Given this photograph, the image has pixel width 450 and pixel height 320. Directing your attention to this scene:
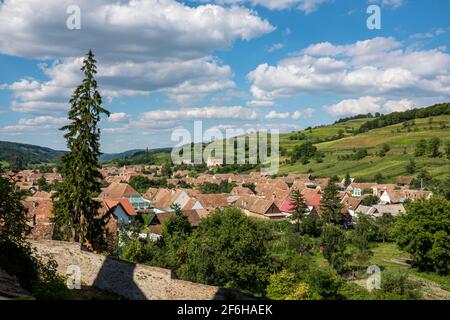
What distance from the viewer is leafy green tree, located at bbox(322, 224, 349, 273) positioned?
36656 millimetres

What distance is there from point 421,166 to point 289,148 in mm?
55861

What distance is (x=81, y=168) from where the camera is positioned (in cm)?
2494

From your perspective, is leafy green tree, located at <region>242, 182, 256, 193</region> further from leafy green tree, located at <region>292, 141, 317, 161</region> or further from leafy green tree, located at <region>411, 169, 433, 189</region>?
leafy green tree, located at <region>292, 141, 317, 161</region>

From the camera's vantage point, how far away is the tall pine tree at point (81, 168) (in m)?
24.9

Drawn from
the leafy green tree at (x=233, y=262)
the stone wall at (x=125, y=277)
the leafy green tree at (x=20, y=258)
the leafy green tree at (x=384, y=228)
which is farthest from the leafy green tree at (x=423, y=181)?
the leafy green tree at (x=20, y=258)

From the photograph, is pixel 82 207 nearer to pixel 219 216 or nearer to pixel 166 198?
pixel 219 216

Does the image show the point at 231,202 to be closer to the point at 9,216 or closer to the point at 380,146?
the point at 9,216

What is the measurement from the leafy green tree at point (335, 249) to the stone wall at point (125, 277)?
83.5 feet

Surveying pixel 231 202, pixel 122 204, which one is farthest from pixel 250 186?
pixel 122 204

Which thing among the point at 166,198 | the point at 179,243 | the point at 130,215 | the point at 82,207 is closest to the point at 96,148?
the point at 82,207

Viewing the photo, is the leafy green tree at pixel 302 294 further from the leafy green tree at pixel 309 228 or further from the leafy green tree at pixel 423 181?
the leafy green tree at pixel 423 181

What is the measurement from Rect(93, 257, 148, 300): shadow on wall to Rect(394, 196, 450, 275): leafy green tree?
30.8 meters

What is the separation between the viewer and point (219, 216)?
31.5 meters
